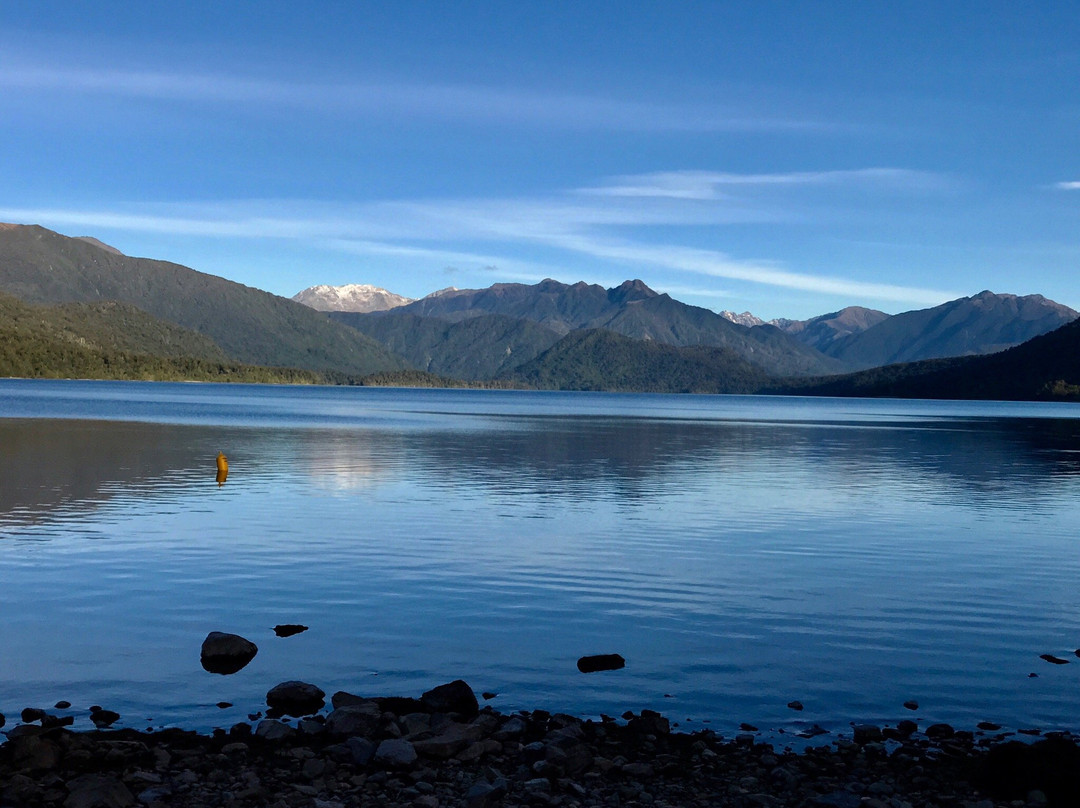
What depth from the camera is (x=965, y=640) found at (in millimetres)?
25906

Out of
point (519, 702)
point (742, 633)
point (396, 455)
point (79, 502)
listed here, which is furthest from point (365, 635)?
point (396, 455)

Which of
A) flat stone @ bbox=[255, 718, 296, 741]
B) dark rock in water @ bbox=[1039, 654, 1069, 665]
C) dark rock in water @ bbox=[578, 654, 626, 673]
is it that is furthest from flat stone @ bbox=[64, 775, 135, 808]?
dark rock in water @ bbox=[1039, 654, 1069, 665]

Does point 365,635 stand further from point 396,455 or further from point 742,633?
point 396,455

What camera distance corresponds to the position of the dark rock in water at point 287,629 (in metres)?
25.2

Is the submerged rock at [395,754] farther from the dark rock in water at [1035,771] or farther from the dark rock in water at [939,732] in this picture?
the dark rock in water at [939,732]

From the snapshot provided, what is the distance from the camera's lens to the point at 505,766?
16.4 metres

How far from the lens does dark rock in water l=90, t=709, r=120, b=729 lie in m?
18.2

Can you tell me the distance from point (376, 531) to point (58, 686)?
74.9ft

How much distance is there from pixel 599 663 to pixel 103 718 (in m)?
10.2

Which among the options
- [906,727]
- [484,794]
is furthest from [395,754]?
[906,727]

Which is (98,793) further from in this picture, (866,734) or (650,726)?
(866,734)

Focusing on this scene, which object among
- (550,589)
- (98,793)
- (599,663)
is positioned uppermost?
(98,793)

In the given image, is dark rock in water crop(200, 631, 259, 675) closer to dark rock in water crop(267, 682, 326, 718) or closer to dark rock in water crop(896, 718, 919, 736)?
dark rock in water crop(267, 682, 326, 718)

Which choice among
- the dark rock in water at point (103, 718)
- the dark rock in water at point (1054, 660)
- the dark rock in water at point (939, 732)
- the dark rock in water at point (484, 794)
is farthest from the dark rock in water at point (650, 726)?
the dark rock in water at point (1054, 660)
